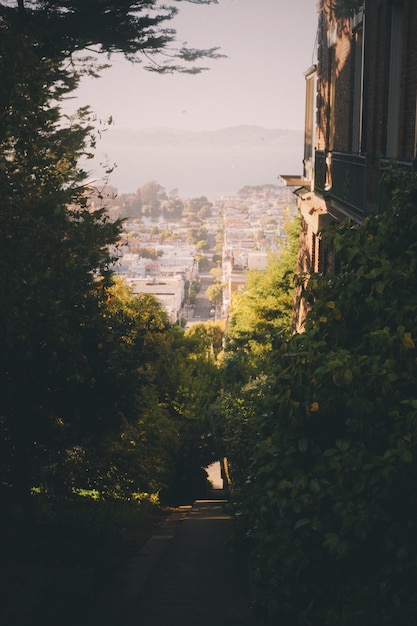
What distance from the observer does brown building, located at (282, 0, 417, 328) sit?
10852mm

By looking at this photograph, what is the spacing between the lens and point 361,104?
13.0m

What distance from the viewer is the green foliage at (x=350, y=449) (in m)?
5.87

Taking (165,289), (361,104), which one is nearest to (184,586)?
(361,104)

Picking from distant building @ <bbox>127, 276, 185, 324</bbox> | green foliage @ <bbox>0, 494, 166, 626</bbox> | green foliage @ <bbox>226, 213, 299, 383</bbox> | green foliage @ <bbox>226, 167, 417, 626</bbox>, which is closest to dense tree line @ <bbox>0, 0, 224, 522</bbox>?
green foliage @ <bbox>0, 494, 166, 626</bbox>

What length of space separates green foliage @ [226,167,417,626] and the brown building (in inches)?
40.6

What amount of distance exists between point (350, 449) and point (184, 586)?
795cm

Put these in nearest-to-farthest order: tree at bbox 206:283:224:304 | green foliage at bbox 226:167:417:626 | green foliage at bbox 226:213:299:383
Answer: green foliage at bbox 226:167:417:626, green foliage at bbox 226:213:299:383, tree at bbox 206:283:224:304

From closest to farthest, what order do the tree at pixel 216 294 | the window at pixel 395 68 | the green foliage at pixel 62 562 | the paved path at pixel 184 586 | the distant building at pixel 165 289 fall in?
the paved path at pixel 184 586, the green foliage at pixel 62 562, the window at pixel 395 68, the distant building at pixel 165 289, the tree at pixel 216 294

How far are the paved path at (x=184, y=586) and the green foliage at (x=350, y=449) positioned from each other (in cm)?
369

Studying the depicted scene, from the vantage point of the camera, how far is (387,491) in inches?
226

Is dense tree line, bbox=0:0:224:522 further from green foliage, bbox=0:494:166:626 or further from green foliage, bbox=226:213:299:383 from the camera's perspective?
green foliage, bbox=226:213:299:383

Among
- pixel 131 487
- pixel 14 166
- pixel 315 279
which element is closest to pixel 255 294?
pixel 131 487

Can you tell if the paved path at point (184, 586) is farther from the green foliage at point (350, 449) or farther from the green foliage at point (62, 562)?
the green foliage at point (350, 449)

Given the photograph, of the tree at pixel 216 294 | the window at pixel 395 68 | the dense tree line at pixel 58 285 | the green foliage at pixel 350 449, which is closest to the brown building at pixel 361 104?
the window at pixel 395 68
